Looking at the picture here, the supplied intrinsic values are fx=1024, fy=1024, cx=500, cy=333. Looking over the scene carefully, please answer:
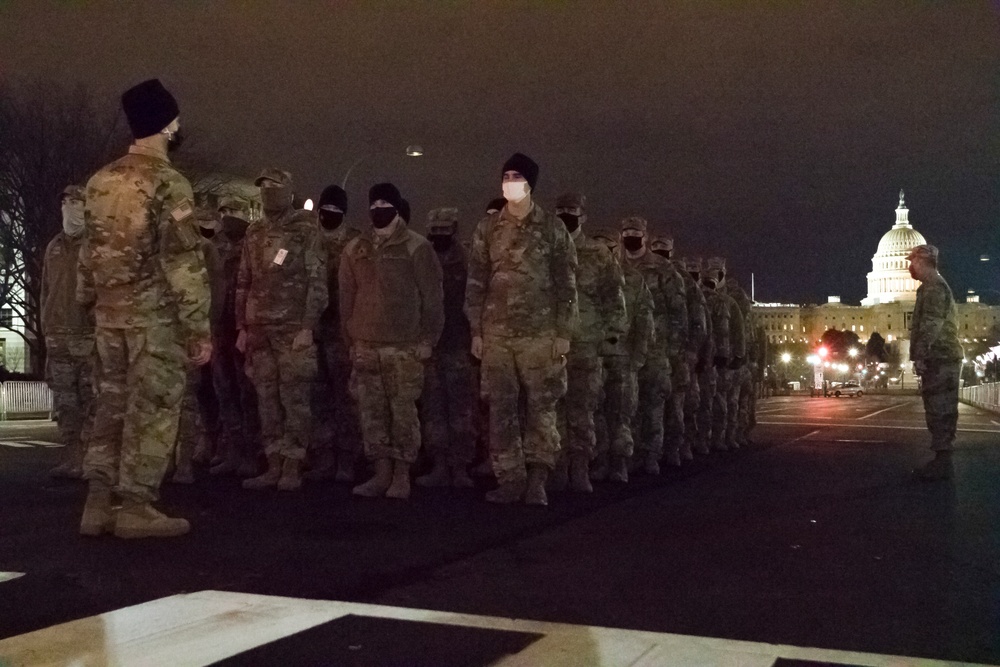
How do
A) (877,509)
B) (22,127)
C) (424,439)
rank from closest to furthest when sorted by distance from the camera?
(877,509), (424,439), (22,127)

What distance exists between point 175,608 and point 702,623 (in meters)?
2.05

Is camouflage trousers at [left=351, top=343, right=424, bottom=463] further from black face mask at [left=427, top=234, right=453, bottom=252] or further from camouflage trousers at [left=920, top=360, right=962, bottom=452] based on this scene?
camouflage trousers at [left=920, top=360, right=962, bottom=452]

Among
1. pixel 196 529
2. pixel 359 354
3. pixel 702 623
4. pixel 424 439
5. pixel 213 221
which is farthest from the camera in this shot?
pixel 213 221

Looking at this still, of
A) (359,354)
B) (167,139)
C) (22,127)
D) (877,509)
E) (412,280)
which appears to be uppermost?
(22,127)

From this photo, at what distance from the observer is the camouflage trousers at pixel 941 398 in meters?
9.66

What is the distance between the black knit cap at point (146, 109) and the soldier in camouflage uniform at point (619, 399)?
4386mm

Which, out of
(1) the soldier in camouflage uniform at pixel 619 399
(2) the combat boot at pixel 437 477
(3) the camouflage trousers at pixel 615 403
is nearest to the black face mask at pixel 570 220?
(1) the soldier in camouflage uniform at pixel 619 399

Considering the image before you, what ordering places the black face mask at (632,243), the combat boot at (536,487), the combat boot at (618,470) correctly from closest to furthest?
the combat boot at (536,487) → the combat boot at (618,470) → the black face mask at (632,243)

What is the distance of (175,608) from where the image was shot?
158 inches

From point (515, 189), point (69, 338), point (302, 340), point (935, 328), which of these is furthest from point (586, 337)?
point (69, 338)

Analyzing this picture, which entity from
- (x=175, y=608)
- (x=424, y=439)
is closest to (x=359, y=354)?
(x=424, y=439)

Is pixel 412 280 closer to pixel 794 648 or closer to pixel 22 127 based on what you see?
pixel 794 648

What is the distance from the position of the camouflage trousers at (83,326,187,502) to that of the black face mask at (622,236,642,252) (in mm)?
5901

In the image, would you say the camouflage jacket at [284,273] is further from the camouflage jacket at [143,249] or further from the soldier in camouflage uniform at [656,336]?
the soldier in camouflage uniform at [656,336]
